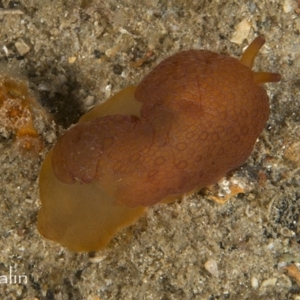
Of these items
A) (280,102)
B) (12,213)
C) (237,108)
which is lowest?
(12,213)

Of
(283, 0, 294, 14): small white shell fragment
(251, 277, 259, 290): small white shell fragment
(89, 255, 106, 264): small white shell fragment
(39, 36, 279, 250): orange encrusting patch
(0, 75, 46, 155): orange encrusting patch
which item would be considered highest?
(283, 0, 294, 14): small white shell fragment

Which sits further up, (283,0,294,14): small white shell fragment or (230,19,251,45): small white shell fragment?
(283,0,294,14): small white shell fragment

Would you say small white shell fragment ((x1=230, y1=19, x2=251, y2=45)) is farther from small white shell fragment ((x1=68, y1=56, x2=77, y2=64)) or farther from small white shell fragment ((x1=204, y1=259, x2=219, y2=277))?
small white shell fragment ((x1=204, y1=259, x2=219, y2=277))

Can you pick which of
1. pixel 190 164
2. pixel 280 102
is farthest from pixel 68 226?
pixel 280 102

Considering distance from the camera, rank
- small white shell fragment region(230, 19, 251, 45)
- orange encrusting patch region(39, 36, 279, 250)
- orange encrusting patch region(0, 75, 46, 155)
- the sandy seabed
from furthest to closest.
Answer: small white shell fragment region(230, 19, 251, 45)
the sandy seabed
orange encrusting patch region(0, 75, 46, 155)
orange encrusting patch region(39, 36, 279, 250)

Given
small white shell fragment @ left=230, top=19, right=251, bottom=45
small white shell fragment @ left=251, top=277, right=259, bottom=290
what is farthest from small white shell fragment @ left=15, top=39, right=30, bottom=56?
small white shell fragment @ left=251, top=277, right=259, bottom=290

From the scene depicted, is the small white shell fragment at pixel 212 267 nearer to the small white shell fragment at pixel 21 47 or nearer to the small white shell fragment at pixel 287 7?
the small white shell fragment at pixel 287 7

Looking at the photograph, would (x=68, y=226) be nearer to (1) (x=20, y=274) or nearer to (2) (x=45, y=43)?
(1) (x=20, y=274)

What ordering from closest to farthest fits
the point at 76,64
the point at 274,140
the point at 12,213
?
the point at 12,213 < the point at 274,140 < the point at 76,64
